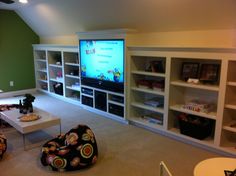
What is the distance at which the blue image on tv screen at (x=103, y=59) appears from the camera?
4.06 m

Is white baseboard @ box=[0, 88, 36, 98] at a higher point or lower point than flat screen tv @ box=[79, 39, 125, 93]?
lower

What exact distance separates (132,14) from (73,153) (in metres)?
2.40

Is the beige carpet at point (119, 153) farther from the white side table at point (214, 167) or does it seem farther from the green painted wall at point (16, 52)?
the green painted wall at point (16, 52)

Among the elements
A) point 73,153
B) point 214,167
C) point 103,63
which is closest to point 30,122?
point 73,153

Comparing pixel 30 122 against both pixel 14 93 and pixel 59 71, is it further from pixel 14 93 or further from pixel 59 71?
pixel 14 93

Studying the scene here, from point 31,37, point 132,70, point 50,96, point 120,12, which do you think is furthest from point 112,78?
point 31,37

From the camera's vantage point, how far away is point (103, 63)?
4402mm

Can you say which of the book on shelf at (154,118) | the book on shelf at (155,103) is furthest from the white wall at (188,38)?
the book on shelf at (154,118)

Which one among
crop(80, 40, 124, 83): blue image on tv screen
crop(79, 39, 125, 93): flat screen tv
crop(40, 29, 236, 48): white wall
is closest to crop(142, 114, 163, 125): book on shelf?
crop(79, 39, 125, 93): flat screen tv

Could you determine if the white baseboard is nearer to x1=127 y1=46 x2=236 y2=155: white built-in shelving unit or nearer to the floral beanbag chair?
x1=127 y1=46 x2=236 y2=155: white built-in shelving unit

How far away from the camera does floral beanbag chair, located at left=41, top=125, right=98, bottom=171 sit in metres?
2.62

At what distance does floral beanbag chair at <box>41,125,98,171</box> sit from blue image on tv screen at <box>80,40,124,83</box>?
1.58 metres

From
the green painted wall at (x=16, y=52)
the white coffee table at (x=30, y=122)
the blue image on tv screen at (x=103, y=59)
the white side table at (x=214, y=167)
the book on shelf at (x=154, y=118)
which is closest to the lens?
Answer: the white side table at (x=214, y=167)

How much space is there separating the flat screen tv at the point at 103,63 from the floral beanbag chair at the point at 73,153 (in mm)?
1550
